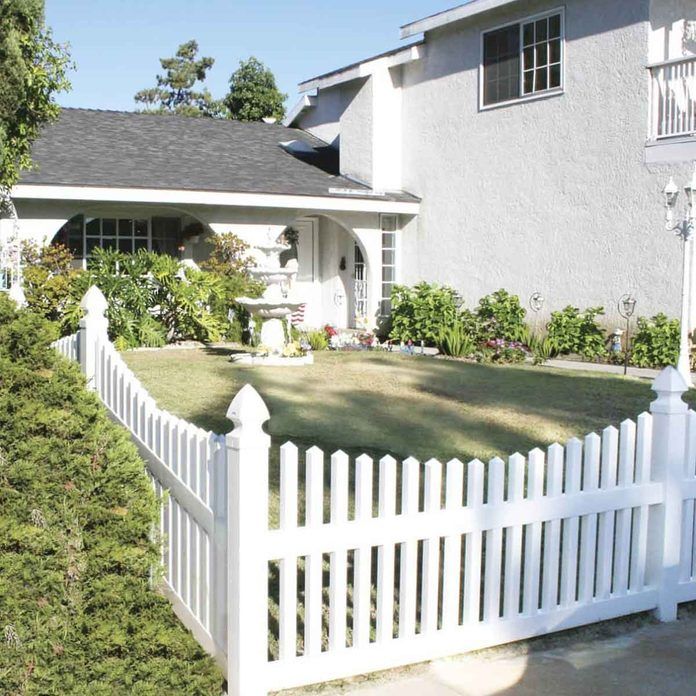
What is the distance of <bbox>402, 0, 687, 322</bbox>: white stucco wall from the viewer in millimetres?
14773

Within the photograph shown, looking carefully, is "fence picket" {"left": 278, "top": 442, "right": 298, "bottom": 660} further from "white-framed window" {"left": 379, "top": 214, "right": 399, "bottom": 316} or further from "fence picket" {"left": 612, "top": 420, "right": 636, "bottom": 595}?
"white-framed window" {"left": 379, "top": 214, "right": 399, "bottom": 316}

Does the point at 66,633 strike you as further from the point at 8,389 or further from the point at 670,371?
the point at 670,371

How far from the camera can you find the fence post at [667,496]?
499cm

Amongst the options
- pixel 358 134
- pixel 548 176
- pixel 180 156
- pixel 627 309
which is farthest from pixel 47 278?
pixel 627 309

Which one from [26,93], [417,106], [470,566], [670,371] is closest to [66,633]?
[470,566]

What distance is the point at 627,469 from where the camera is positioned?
4.93m

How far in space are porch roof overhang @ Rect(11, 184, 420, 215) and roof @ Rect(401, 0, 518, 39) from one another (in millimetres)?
3149

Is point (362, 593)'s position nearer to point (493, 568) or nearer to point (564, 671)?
point (493, 568)

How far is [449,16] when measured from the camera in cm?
1795

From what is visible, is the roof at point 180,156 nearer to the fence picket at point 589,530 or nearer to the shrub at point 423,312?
the shrub at point 423,312

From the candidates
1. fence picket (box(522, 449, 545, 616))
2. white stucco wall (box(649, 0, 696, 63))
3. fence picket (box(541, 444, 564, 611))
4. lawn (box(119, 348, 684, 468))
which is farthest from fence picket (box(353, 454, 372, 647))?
white stucco wall (box(649, 0, 696, 63))

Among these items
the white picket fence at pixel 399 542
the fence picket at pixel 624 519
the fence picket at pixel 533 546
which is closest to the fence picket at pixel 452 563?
the white picket fence at pixel 399 542

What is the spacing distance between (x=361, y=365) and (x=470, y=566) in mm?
9171

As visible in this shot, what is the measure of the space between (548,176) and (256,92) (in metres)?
25.1
